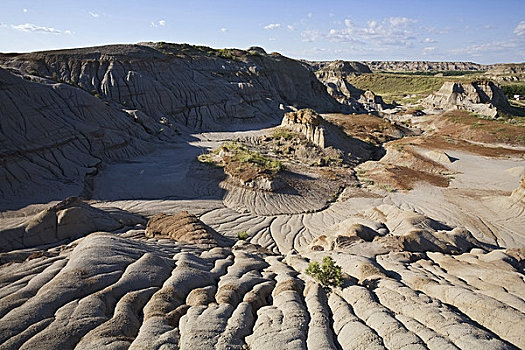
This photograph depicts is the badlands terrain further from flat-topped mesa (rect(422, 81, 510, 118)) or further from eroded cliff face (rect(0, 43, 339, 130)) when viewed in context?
flat-topped mesa (rect(422, 81, 510, 118))

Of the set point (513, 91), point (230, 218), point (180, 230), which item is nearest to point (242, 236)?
point (230, 218)

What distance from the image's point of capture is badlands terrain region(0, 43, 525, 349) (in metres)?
6.13

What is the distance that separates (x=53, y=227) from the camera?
12.3 meters

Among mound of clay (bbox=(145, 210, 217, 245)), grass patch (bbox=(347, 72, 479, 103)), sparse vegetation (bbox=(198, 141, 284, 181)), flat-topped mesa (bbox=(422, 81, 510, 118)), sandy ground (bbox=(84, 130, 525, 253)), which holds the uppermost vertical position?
grass patch (bbox=(347, 72, 479, 103))

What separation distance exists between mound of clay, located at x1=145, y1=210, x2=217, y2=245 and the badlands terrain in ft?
0.29

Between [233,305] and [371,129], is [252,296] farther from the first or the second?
[371,129]

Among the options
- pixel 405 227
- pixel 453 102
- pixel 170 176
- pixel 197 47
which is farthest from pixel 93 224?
pixel 453 102

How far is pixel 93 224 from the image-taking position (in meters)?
13.2

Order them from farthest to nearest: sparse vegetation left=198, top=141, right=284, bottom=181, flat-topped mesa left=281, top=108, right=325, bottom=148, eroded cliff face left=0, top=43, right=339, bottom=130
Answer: eroded cliff face left=0, top=43, right=339, bottom=130, flat-topped mesa left=281, top=108, right=325, bottom=148, sparse vegetation left=198, top=141, right=284, bottom=181

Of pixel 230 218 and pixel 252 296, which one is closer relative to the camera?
pixel 252 296

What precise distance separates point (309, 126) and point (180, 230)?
20955 millimetres

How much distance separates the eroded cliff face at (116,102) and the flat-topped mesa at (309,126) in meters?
12.1

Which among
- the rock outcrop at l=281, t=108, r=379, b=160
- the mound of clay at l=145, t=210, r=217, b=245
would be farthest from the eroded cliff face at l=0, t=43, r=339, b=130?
the mound of clay at l=145, t=210, r=217, b=245

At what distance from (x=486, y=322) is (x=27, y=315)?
328 inches
